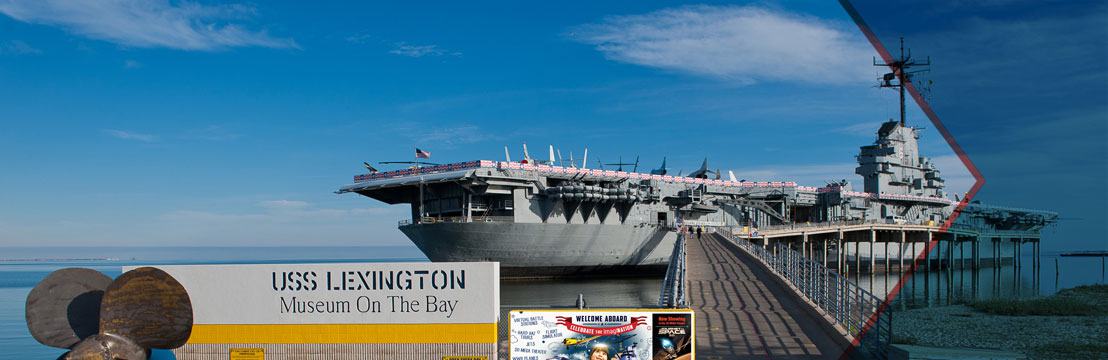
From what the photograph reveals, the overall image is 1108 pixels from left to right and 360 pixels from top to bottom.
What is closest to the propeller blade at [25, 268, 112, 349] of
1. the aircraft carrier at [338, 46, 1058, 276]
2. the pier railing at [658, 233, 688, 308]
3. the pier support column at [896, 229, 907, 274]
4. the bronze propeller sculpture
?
the bronze propeller sculpture

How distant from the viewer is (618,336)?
28.7ft

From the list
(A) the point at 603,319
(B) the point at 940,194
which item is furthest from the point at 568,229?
(B) the point at 940,194

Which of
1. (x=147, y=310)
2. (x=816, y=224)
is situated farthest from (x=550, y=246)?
(x=147, y=310)

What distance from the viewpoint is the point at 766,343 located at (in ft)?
41.9

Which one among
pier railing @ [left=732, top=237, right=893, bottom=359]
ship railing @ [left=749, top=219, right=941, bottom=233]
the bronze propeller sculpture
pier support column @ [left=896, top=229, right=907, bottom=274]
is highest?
the bronze propeller sculpture

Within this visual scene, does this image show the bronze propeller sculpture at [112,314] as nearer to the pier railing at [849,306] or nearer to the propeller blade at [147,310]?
the propeller blade at [147,310]

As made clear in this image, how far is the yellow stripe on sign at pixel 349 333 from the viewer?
37.0ft

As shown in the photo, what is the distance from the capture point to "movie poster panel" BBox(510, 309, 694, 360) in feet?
28.6

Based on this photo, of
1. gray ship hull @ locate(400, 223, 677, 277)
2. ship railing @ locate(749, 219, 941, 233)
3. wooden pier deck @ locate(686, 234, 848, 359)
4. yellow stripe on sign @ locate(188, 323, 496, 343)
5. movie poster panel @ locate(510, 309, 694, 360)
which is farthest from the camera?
ship railing @ locate(749, 219, 941, 233)

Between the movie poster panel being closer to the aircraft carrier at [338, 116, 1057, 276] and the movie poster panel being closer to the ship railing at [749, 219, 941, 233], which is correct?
the aircraft carrier at [338, 116, 1057, 276]

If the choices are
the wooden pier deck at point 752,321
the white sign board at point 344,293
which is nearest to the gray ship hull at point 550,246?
the wooden pier deck at point 752,321

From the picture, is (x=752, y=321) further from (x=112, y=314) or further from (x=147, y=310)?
(x=112, y=314)

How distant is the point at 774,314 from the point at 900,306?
2171cm

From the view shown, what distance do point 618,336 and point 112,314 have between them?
6.01 m
